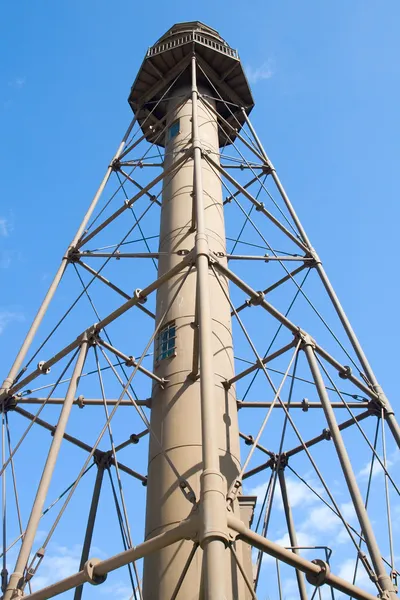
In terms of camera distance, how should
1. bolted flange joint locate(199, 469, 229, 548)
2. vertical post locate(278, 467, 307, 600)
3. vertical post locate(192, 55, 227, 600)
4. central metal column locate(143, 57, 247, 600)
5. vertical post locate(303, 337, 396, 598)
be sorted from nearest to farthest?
vertical post locate(192, 55, 227, 600)
bolted flange joint locate(199, 469, 229, 548)
central metal column locate(143, 57, 247, 600)
vertical post locate(303, 337, 396, 598)
vertical post locate(278, 467, 307, 600)

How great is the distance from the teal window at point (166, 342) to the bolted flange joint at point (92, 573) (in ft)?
15.2

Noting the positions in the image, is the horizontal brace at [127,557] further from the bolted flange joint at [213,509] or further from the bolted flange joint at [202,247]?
the bolted flange joint at [202,247]

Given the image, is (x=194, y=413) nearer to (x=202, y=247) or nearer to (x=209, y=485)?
(x=202, y=247)

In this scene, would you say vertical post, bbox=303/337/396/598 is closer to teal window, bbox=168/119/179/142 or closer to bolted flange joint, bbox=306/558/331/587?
bolted flange joint, bbox=306/558/331/587

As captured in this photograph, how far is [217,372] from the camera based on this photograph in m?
10.4

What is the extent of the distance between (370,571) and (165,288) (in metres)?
6.40

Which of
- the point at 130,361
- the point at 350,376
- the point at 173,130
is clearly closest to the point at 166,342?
the point at 130,361

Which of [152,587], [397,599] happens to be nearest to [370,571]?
[397,599]

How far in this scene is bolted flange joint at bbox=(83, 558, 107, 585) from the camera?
20.2 ft

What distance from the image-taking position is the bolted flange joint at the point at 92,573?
617 centimetres

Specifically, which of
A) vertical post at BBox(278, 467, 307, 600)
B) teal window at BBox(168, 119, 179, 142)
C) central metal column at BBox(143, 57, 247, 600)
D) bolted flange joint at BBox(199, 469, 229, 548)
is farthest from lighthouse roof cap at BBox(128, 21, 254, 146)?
bolted flange joint at BBox(199, 469, 229, 548)

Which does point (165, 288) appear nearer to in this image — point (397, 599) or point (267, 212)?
point (267, 212)

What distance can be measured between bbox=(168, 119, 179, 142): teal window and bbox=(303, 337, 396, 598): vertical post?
8320 mm

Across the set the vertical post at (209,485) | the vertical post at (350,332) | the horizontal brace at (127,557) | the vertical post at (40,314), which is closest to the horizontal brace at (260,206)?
the vertical post at (350,332)
